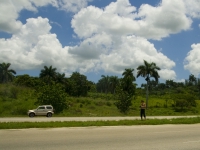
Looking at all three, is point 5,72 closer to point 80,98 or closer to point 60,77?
point 60,77

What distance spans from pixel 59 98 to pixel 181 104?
36.5 metres

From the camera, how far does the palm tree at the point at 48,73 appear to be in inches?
3238

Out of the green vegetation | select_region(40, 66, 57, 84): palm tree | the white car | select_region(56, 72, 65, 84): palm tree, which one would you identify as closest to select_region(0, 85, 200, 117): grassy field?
the green vegetation

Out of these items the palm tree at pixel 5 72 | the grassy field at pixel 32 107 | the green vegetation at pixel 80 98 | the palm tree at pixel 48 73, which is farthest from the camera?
the palm tree at pixel 48 73

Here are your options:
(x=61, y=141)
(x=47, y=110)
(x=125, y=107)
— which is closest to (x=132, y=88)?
(x=125, y=107)

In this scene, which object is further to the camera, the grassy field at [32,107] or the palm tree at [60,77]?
the palm tree at [60,77]

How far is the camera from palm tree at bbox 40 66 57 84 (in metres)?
82.2

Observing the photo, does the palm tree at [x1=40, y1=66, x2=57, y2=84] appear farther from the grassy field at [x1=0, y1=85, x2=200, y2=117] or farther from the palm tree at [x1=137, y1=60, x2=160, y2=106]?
the palm tree at [x1=137, y1=60, x2=160, y2=106]

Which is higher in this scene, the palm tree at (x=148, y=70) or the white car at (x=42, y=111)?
the palm tree at (x=148, y=70)

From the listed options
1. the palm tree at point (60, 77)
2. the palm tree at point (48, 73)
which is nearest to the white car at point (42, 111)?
the palm tree at point (48, 73)

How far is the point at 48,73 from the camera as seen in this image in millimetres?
83062

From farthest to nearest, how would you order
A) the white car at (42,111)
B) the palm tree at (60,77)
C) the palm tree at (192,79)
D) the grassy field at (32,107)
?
the palm tree at (192,79) → the palm tree at (60,77) → the grassy field at (32,107) → the white car at (42,111)

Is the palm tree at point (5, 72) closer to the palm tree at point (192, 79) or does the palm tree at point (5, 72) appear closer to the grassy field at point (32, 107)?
the grassy field at point (32, 107)

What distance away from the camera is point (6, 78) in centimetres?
7919
